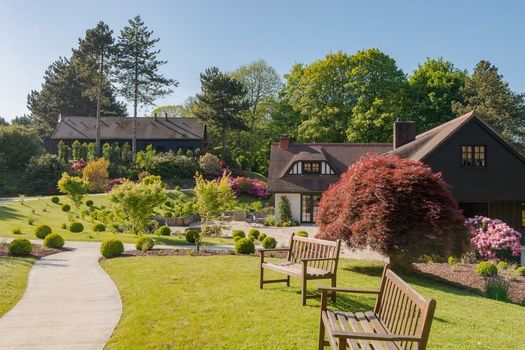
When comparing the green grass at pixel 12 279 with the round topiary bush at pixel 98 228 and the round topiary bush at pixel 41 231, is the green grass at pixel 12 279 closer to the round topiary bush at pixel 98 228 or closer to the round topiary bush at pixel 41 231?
the round topiary bush at pixel 41 231

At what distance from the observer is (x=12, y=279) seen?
10.2 metres

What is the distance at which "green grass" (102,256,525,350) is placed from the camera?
6.07m

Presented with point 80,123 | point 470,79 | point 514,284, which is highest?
point 470,79

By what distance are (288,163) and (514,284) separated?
71.6 feet

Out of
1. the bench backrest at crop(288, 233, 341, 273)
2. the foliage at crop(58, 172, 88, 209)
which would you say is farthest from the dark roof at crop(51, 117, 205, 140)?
the bench backrest at crop(288, 233, 341, 273)

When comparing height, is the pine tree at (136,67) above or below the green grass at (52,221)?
above

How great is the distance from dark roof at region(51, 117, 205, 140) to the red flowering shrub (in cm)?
4036

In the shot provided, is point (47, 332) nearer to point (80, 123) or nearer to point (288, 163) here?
point (288, 163)

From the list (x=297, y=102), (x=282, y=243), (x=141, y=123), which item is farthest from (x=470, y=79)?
(x=141, y=123)

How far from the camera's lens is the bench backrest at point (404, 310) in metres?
4.06

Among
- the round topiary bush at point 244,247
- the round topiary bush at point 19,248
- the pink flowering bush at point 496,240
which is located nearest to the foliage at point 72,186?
the round topiary bush at point 19,248

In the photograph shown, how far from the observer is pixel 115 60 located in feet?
159

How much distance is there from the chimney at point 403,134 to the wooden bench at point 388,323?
2514cm

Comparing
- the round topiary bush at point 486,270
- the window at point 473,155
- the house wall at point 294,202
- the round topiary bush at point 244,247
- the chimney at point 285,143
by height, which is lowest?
the round topiary bush at point 486,270
